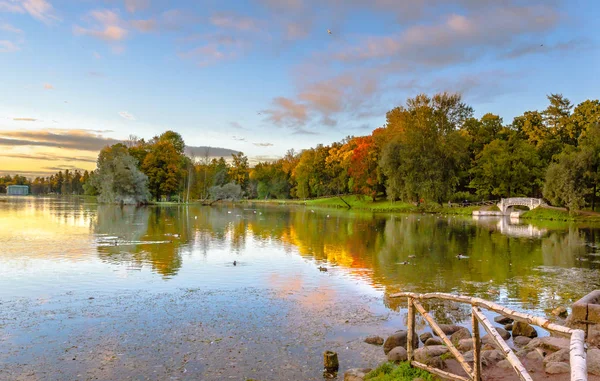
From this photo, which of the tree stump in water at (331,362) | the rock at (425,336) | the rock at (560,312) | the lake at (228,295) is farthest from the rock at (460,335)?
the rock at (560,312)

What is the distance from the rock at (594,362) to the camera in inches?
324

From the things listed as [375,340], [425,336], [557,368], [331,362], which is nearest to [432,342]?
[425,336]

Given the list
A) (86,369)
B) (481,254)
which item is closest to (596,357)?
(86,369)

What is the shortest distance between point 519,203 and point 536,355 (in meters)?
66.6

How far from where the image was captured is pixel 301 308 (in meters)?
15.2

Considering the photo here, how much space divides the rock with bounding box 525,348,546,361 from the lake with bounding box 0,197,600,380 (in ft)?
10.8

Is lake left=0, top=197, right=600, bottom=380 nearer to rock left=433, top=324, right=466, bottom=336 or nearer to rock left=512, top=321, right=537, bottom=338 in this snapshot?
rock left=433, top=324, right=466, bottom=336

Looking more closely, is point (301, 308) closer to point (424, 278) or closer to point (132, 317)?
point (132, 317)

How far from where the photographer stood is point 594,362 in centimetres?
835

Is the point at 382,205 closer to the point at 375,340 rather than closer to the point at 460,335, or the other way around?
the point at 460,335

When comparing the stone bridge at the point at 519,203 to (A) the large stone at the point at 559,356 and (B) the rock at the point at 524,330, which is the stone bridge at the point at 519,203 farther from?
(A) the large stone at the point at 559,356

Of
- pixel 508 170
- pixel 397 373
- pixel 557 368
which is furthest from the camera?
pixel 508 170

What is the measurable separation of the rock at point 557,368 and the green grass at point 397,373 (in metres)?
2.09

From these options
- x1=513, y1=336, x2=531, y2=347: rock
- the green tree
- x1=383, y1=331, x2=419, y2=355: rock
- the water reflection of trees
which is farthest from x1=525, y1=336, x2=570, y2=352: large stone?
the green tree
